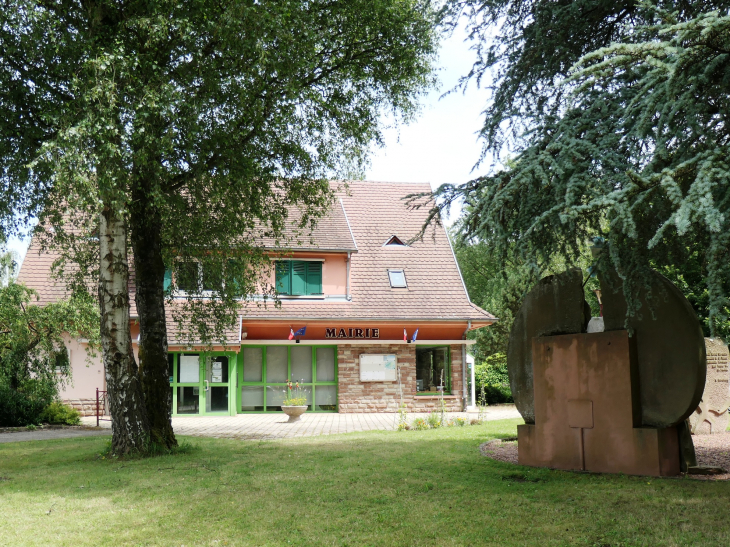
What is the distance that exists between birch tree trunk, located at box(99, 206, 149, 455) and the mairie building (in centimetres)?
1042

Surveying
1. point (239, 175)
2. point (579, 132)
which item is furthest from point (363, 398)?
point (579, 132)

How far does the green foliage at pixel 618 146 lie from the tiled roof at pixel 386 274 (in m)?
12.2

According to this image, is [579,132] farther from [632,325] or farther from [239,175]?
[239,175]

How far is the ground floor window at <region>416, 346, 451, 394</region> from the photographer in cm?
2300

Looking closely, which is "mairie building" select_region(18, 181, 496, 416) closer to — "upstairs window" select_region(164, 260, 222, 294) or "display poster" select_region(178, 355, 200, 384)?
"display poster" select_region(178, 355, 200, 384)

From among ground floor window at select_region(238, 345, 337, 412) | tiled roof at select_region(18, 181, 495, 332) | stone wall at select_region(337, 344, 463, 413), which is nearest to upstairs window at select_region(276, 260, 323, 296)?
tiled roof at select_region(18, 181, 495, 332)

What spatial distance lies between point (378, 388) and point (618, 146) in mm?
16965

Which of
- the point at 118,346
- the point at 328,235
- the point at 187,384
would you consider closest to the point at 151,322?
the point at 118,346

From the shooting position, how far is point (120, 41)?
939cm

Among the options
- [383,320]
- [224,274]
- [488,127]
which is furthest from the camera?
[383,320]

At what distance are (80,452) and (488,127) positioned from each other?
8.55m

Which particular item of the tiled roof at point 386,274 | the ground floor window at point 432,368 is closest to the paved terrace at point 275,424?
the ground floor window at point 432,368

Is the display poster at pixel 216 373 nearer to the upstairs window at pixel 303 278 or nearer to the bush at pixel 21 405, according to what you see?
the upstairs window at pixel 303 278

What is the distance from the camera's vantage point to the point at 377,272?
24.2 metres
